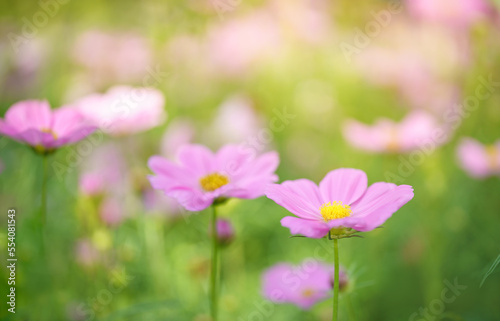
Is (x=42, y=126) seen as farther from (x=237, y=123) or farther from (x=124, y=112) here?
(x=237, y=123)

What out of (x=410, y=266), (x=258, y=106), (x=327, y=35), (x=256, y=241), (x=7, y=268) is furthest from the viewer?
(x=327, y=35)

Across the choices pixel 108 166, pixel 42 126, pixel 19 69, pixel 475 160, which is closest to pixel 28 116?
pixel 42 126

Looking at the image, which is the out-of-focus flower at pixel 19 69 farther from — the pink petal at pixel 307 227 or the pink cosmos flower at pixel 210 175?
the pink petal at pixel 307 227

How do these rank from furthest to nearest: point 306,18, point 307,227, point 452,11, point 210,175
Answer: point 306,18
point 452,11
point 210,175
point 307,227

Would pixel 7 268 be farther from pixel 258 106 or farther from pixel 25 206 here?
pixel 258 106

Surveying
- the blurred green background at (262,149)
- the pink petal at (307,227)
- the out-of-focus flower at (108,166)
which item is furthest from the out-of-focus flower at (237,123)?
the pink petal at (307,227)

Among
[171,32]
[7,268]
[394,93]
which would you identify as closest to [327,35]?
[394,93]
